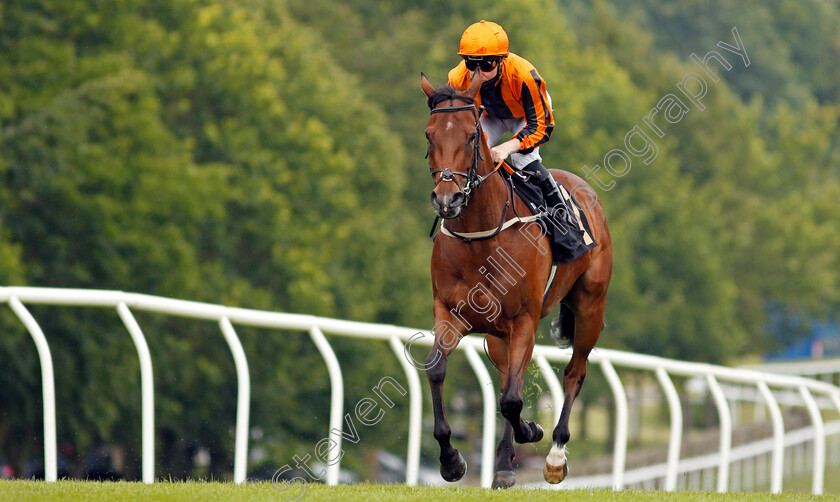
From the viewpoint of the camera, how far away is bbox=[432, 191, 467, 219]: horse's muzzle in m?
5.10

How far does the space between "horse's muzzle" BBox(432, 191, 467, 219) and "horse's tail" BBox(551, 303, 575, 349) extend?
87.4 inches

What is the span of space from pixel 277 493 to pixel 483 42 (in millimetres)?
2357

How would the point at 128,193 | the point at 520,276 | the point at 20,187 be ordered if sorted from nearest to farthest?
the point at 520,276 < the point at 20,187 < the point at 128,193

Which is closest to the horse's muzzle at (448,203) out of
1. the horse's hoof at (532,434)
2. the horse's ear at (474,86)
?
the horse's ear at (474,86)

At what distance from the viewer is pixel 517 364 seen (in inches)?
226

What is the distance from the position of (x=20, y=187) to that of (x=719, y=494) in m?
13.9

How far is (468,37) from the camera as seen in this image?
582cm

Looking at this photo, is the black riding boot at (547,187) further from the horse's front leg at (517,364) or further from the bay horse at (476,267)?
the horse's front leg at (517,364)

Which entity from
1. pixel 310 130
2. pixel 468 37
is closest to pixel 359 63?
pixel 310 130

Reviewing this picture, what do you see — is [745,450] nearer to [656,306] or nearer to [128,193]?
[656,306]

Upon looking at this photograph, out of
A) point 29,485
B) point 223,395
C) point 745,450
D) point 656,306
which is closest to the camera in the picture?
point 29,485

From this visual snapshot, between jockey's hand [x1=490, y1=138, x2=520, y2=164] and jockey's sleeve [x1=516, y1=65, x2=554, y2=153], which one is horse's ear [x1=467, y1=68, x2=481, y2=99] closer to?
jockey's hand [x1=490, y1=138, x2=520, y2=164]

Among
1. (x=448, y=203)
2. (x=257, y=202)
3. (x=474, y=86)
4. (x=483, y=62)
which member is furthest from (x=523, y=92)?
(x=257, y=202)

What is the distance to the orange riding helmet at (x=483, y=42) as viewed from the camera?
579 centimetres
